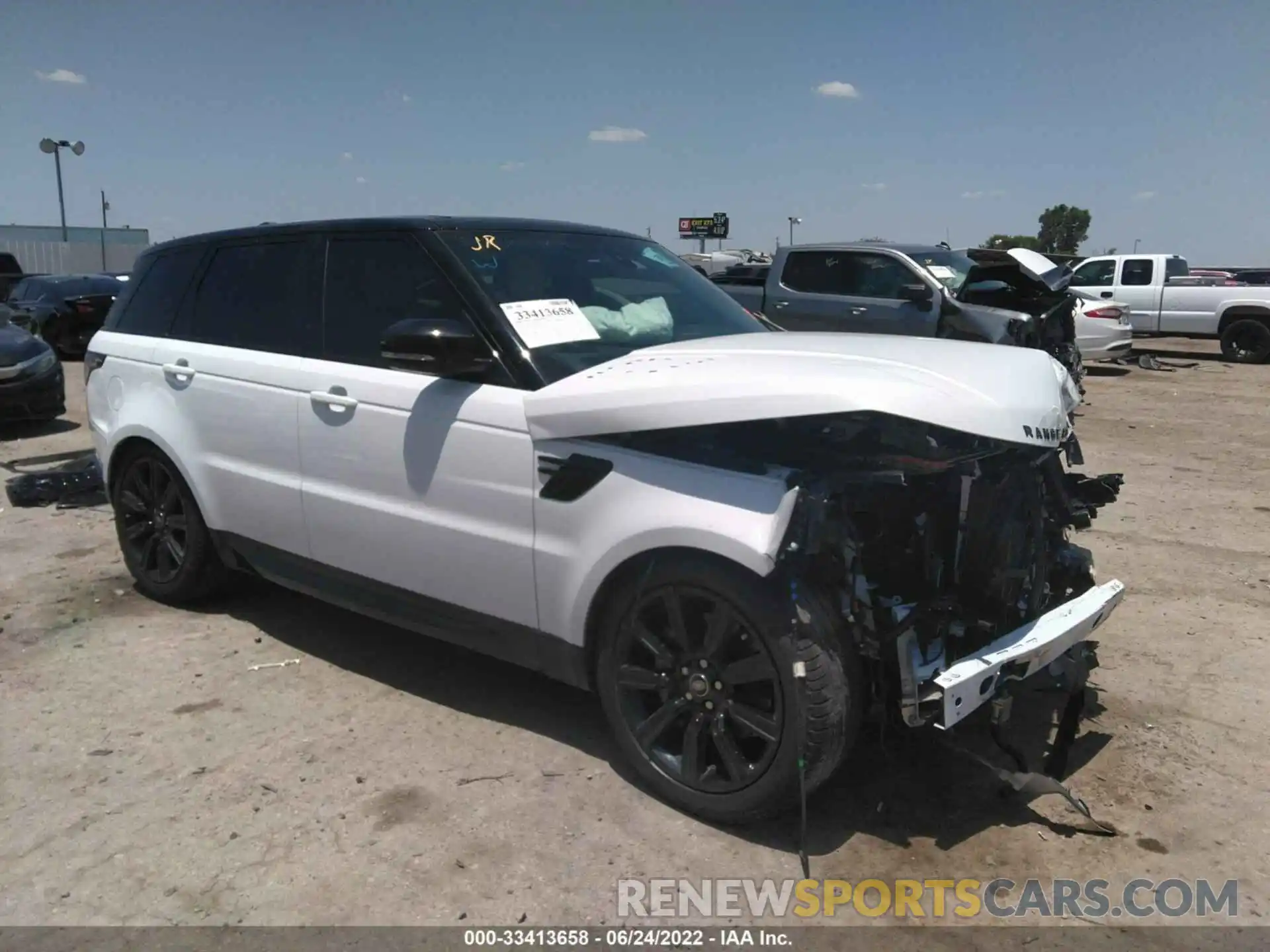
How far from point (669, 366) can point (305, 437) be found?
5.53ft

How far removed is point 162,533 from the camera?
4.94 m

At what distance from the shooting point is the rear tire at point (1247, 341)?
17.5m

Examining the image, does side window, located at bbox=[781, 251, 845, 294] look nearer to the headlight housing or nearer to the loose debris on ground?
the loose debris on ground

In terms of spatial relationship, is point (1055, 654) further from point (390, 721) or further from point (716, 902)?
point (390, 721)

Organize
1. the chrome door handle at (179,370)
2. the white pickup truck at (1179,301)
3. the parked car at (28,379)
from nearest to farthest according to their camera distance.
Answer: the chrome door handle at (179,370)
the parked car at (28,379)
the white pickup truck at (1179,301)

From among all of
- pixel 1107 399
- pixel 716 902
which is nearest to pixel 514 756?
pixel 716 902

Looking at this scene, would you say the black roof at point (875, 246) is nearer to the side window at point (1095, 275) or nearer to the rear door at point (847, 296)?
the rear door at point (847, 296)

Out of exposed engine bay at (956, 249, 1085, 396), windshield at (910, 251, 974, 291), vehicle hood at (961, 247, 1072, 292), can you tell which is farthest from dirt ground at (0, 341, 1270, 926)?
windshield at (910, 251, 974, 291)

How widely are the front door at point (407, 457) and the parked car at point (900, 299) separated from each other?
678 cm

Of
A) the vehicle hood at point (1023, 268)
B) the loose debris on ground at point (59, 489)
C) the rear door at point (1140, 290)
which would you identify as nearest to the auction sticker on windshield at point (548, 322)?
the vehicle hood at point (1023, 268)

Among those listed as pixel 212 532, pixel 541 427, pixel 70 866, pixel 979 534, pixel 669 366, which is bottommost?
pixel 70 866

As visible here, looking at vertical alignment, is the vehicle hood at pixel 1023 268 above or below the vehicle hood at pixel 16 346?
above

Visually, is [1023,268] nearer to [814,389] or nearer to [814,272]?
[814,389]

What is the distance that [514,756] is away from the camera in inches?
140
